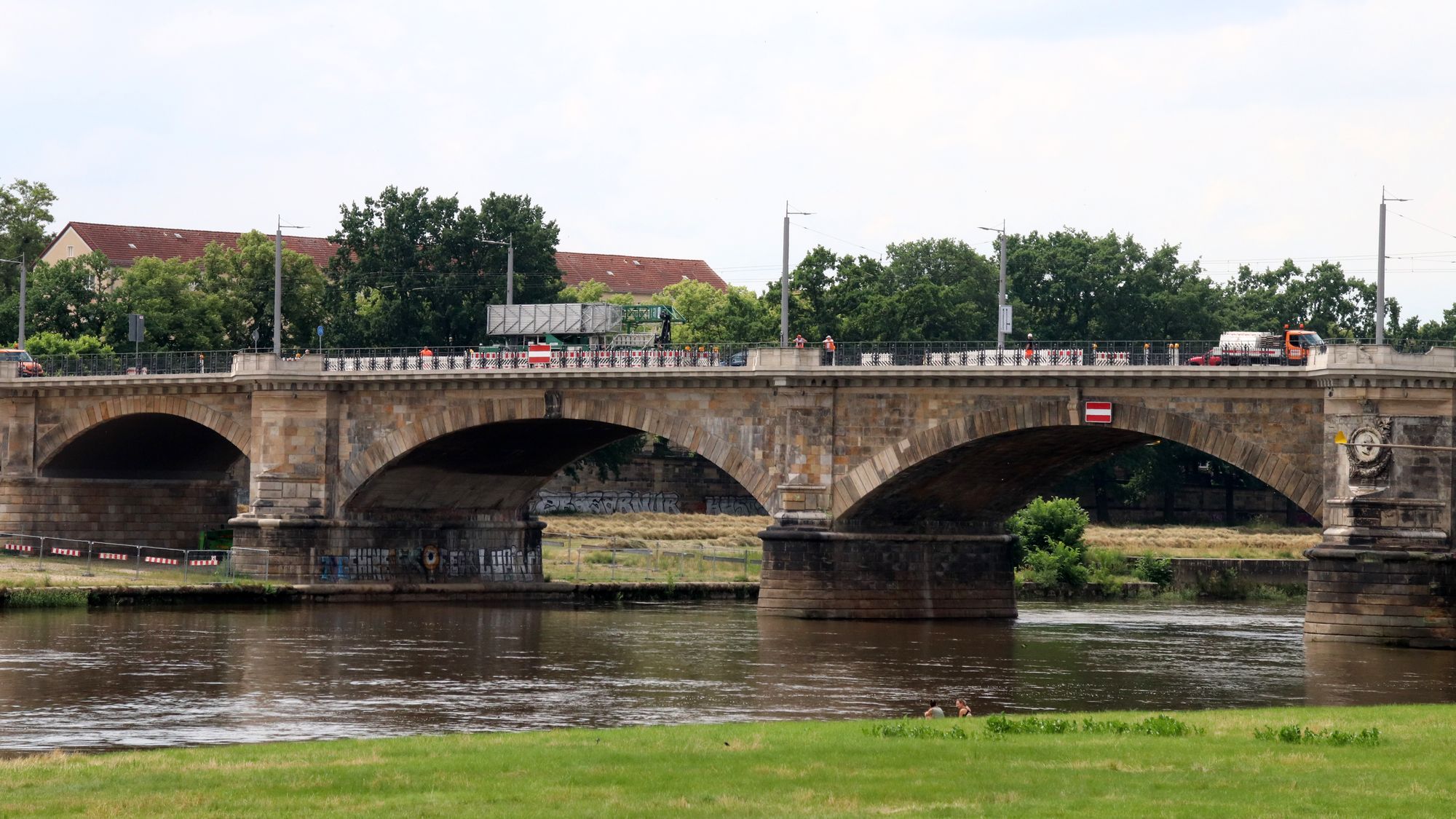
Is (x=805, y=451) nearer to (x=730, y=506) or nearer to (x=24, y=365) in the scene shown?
(x=24, y=365)

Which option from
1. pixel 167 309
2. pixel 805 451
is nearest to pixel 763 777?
pixel 805 451

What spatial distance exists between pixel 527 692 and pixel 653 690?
2.76m

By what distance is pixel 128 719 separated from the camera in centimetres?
3684

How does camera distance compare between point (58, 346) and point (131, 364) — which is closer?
point (131, 364)

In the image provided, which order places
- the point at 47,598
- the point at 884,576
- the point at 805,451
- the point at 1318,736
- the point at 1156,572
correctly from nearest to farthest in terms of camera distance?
1. the point at 1318,736
2. the point at 47,598
3. the point at 805,451
4. the point at 884,576
5. the point at 1156,572

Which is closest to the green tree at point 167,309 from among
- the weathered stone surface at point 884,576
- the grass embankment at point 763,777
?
the weathered stone surface at point 884,576

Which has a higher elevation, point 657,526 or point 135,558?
point 657,526

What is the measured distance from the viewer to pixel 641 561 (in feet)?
292

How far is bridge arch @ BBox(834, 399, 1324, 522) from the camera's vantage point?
186 ft

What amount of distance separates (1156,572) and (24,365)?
47.5 metres

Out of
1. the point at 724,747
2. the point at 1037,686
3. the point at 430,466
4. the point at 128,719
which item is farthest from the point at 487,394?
the point at 724,747

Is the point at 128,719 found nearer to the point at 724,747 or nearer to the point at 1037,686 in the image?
the point at 724,747

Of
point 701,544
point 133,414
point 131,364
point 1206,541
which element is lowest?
point 701,544

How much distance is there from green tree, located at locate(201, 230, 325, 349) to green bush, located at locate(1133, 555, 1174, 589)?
48.0 m
